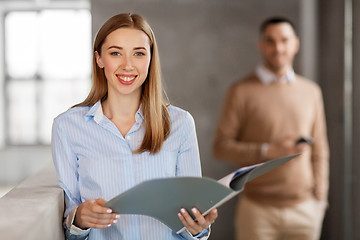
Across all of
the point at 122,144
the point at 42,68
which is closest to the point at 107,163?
the point at 122,144

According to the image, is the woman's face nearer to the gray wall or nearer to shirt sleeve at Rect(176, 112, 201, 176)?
shirt sleeve at Rect(176, 112, 201, 176)

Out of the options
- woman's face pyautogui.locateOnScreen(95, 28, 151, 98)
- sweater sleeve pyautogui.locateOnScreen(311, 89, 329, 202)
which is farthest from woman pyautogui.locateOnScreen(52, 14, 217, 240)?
sweater sleeve pyautogui.locateOnScreen(311, 89, 329, 202)

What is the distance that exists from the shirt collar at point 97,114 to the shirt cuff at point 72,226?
0.21 meters

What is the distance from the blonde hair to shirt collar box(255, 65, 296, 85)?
1320mm

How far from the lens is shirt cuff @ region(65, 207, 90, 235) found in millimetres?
1106

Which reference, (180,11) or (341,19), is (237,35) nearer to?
(180,11)

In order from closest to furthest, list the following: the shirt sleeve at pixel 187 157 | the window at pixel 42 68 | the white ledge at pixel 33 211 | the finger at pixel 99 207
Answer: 1. the white ledge at pixel 33 211
2. the finger at pixel 99 207
3. the shirt sleeve at pixel 187 157
4. the window at pixel 42 68

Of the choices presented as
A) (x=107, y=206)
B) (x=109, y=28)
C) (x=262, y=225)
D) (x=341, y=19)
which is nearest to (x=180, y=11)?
(x=341, y=19)

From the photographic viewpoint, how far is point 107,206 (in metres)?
1.00

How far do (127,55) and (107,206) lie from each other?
35cm

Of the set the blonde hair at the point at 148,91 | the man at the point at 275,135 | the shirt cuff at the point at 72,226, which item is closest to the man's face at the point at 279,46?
the man at the point at 275,135

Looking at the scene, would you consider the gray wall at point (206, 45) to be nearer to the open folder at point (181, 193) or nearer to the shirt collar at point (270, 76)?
the shirt collar at point (270, 76)

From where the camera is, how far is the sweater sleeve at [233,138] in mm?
2473

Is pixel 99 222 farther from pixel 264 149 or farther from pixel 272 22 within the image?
pixel 272 22
